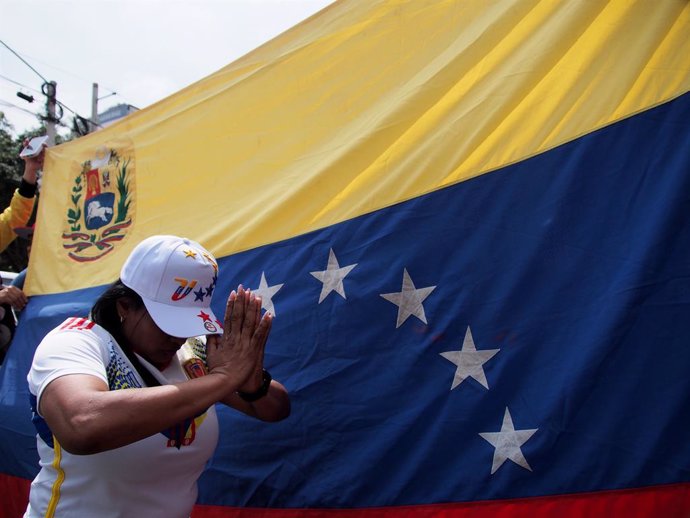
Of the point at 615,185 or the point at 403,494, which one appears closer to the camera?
the point at 615,185

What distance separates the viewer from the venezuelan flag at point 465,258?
147 cm

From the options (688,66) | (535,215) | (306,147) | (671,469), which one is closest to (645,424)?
(671,469)

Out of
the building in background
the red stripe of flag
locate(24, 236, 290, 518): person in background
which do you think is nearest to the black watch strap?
locate(24, 236, 290, 518): person in background

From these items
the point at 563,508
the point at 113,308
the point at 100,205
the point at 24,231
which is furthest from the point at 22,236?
the point at 563,508

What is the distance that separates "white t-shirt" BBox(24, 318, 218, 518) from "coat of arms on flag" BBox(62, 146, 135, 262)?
1.61 m

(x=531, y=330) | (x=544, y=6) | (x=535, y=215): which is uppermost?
(x=544, y=6)

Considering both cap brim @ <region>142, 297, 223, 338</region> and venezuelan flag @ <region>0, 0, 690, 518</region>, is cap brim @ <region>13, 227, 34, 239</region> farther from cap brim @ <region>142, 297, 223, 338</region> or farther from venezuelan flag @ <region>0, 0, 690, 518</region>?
cap brim @ <region>142, 297, 223, 338</region>

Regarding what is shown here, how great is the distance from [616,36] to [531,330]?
86cm

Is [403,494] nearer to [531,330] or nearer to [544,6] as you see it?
[531,330]

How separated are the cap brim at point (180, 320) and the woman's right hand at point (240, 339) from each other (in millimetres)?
41

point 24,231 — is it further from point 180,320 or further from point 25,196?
point 180,320

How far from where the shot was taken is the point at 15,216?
11.8 feet

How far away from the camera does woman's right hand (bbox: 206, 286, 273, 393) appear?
145cm

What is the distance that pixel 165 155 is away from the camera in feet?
9.45
